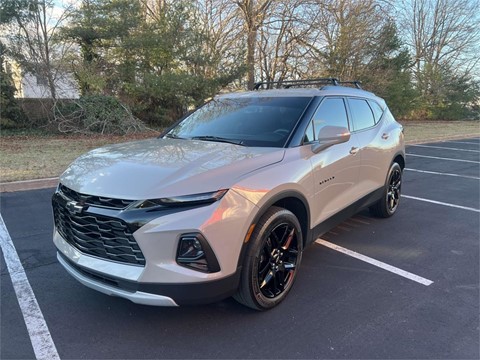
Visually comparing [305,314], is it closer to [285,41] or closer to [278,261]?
[278,261]

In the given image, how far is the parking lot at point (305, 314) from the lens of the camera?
102 inches

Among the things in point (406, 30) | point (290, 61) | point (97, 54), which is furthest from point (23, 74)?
point (406, 30)

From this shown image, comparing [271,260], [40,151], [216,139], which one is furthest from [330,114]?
[40,151]

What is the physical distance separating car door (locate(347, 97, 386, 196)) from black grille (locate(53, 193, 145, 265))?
2823 mm

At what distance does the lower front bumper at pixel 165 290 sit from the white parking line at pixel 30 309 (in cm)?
50

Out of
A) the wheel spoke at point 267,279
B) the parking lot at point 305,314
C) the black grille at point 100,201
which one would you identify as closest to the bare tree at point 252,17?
the parking lot at point 305,314

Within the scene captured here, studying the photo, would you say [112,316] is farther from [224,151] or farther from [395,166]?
[395,166]

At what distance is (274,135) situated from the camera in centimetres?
348

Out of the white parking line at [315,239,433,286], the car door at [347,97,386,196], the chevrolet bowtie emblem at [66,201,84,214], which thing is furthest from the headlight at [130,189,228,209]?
the car door at [347,97,386,196]

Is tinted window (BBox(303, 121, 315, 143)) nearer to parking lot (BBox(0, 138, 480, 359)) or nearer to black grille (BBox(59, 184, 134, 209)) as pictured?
parking lot (BBox(0, 138, 480, 359))

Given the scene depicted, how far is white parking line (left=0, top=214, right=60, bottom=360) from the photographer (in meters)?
2.55

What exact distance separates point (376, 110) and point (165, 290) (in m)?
3.96

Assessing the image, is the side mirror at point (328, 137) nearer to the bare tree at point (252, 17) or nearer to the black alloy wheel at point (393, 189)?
the black alloy wheel at point (393, 189)

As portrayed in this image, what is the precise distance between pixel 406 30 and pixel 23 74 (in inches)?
1227
